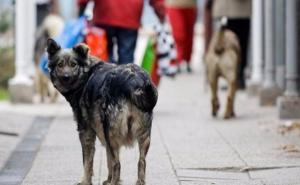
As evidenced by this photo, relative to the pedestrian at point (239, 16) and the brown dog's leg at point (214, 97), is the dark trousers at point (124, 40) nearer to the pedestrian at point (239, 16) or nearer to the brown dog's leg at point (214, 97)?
the brown dog's leg at point (214, 97)

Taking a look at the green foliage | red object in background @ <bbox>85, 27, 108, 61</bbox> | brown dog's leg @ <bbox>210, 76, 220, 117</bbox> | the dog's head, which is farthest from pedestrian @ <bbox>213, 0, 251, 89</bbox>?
the dog's head

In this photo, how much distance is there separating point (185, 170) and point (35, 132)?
3.49 metres

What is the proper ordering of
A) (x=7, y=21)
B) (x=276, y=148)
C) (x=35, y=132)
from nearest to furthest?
(x=276, y=148) → (x=35, y=132) → (x=7, y=21)

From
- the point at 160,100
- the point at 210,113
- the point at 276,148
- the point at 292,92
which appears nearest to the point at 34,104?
the point at 160,100

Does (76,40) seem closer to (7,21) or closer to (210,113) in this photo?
(210,113)

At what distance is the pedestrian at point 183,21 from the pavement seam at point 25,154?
23.3 ft

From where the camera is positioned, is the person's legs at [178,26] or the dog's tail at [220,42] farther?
the person's legs at [178,26]

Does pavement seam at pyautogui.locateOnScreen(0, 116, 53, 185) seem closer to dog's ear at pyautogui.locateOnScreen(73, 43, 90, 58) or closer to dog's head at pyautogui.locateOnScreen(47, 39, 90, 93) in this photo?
dog's head at pyautogui.locateOnScreen(47, 39, 90, 93)

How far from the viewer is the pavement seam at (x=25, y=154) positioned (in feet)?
28.7

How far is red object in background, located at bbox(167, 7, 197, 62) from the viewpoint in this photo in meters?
19.9

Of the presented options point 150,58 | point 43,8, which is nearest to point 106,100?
point 150,58

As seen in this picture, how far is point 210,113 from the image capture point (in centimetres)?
1360

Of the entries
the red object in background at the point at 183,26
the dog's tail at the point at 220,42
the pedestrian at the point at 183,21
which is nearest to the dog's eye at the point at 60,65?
the dog's tail at the point at 220,42

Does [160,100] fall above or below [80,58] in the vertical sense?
below
